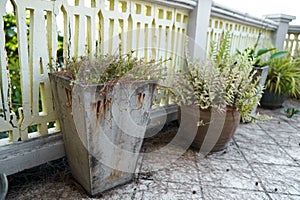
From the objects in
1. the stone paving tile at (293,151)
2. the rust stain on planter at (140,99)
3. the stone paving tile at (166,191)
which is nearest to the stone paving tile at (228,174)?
the stone paving tile at (166,191)

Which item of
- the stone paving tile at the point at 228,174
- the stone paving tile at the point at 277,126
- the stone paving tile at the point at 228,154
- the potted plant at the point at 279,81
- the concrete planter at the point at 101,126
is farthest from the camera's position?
the potted plant at the point at 279,81

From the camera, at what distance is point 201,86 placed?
1.86 m

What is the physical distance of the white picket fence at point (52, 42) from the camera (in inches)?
53.1

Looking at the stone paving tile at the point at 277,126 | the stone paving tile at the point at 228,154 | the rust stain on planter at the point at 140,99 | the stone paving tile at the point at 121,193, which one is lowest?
the stone paving tile at the point at 121,193

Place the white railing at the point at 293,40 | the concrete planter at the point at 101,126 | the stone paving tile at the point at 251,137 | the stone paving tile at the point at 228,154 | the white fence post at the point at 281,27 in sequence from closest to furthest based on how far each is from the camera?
1. the concrete planter at the point at 101,126
2. the stone paving tile at the point at 228,154
3. the stone paving tile at the point at 251,137
4. the white fence post at the point at 281,27
5. the white railing at the point at 293,40

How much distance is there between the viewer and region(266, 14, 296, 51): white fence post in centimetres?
406

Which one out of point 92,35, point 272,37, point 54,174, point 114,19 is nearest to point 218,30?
point 114,19

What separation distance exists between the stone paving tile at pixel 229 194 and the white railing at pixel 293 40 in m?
3.76

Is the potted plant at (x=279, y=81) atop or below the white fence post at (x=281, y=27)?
below

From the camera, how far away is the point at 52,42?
146 centimetres

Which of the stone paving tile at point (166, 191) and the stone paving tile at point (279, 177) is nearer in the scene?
the stone paving tile at point (166, 191)

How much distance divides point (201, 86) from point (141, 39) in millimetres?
619

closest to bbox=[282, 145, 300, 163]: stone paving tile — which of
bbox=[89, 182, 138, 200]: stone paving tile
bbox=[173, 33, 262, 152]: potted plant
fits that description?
bbox=[173, 33, 262, 152]: potted plant

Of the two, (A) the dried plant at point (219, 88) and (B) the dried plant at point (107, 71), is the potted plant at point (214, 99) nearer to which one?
(A) the dried plant at point (219, 88)
